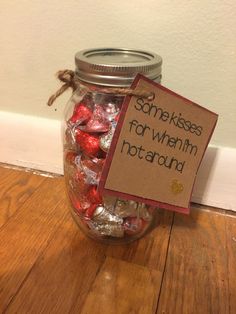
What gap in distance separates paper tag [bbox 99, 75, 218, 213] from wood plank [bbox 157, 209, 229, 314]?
0.36 ft

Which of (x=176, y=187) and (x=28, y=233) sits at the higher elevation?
(x=176, y=187)

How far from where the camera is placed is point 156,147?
0.49m

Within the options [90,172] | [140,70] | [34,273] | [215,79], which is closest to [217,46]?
[215,79]

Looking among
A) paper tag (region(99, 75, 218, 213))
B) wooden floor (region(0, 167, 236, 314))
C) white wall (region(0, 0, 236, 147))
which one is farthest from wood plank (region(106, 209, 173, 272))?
white wall (region(0, 0, 236, 147))

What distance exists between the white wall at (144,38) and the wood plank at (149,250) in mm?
209

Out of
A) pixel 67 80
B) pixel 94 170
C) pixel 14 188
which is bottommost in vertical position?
pixel 14 188

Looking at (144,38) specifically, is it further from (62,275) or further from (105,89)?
(62,275)

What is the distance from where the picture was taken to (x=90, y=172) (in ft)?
1.78

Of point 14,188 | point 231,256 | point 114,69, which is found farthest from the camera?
point 14,188

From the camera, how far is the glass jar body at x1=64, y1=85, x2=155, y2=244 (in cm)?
52

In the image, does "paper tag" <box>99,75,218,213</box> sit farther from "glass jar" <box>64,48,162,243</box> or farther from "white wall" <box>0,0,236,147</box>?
"white wall" <box>0,0,236,147</box>

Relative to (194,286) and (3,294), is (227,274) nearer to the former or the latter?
(194,286)

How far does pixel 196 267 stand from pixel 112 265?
0.45 ft

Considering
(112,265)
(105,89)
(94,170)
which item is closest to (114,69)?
(105,89)
